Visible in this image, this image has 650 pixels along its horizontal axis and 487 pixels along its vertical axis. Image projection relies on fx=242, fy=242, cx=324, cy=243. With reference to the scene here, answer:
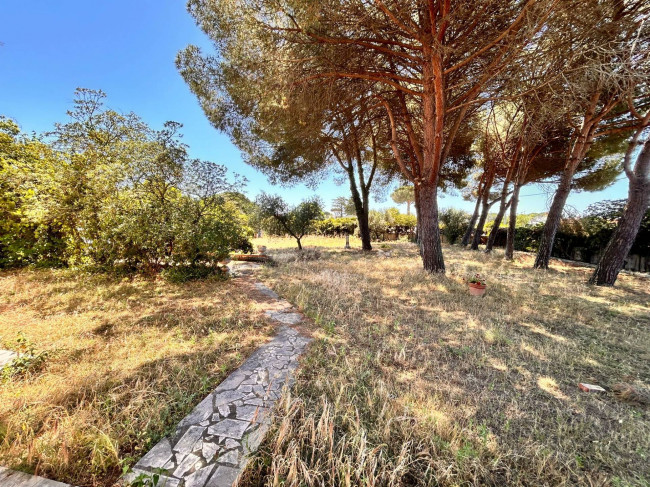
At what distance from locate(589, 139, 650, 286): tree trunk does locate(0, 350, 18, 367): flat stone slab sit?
1062cm

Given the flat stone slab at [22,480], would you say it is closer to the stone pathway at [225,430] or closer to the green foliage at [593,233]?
the stone pathway at [225,430]

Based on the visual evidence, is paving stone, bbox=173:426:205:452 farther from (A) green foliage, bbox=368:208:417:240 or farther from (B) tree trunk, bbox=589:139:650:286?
(A) green foliage, bbox=368:208:417:240

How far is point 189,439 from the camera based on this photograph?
172 cm

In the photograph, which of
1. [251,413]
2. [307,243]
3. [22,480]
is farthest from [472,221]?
[22,480]

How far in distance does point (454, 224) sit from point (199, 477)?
18.0 meters

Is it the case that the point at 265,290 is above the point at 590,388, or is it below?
above

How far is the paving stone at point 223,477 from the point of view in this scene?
1.42 m

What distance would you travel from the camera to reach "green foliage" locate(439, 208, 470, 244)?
16.4 meters

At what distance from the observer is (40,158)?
21.3 ft

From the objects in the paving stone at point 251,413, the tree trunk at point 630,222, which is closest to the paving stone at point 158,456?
the paving stone at point 251,413

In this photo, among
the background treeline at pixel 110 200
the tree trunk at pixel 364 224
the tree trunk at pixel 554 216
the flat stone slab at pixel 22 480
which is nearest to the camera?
the flat stone slab at pixel 22 480

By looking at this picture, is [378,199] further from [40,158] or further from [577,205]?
[40,158]

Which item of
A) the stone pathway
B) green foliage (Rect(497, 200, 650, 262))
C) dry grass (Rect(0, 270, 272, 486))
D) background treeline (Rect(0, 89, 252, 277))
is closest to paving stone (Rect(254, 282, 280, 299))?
dry grass (Rect(0, 270, 272, 486))

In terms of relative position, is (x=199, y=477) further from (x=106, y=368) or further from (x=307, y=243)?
(x=307, y=243)
